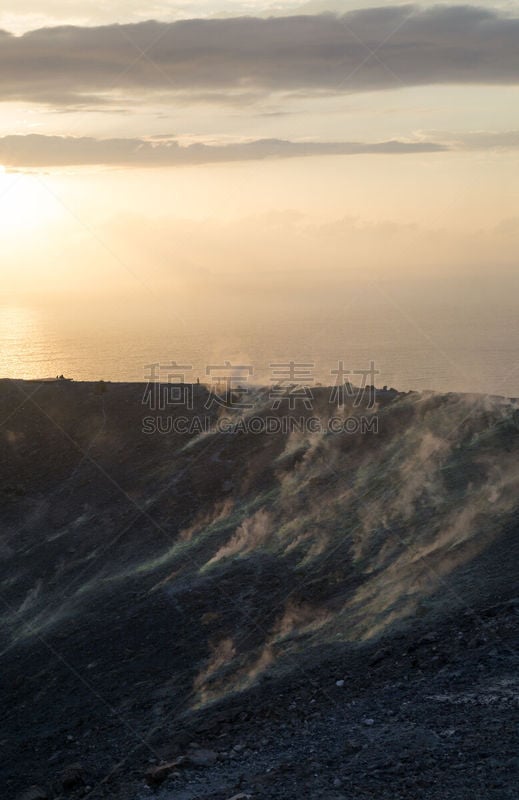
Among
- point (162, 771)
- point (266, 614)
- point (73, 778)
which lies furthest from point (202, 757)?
point (266, 614)

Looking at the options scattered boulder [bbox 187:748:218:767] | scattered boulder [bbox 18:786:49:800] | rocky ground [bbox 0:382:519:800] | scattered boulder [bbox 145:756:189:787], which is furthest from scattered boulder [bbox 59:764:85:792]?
scattered boulder [bbox 187:748:218:767]

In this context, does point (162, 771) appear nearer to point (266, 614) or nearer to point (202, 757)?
point (202, 757)

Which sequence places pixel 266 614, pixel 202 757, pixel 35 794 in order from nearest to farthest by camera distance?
pixel 202 757
pixel 35 794
pixel 266 614

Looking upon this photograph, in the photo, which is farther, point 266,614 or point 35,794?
point 266,614

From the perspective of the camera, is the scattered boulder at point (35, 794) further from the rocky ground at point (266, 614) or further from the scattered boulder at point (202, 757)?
the scattered boulder at point (202, 757)

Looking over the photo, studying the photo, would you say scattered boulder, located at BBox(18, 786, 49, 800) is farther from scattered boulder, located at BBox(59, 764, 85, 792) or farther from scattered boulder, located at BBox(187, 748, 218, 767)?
scattered boulder, located at BBox(187, 748, 218, 767)

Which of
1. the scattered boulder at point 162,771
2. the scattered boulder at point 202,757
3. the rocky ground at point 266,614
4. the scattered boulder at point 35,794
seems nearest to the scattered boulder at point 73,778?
the rocky ground at point 266,614

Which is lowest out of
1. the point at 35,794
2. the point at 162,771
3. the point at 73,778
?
the point at 35,794

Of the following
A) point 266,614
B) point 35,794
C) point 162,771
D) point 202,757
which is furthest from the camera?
point 266,614
